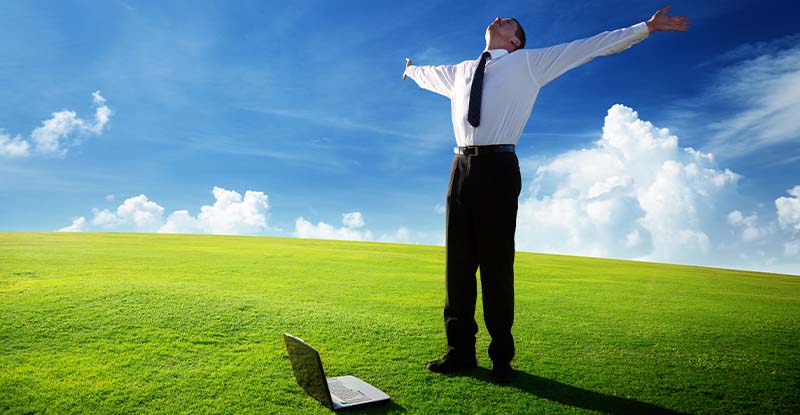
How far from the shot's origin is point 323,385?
355 centimetres

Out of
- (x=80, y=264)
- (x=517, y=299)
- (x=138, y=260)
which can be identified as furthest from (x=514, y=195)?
(x=138, y=260)

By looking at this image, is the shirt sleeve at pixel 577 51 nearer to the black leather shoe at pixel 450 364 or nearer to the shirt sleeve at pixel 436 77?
the shirt sleeve at pixel 436 77

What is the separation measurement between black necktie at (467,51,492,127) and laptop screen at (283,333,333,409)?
8.21 ft

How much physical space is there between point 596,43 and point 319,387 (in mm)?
3761

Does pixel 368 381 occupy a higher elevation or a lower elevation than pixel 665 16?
lower

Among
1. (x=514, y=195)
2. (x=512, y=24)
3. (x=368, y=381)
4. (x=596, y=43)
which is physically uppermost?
(x=512, y=24)

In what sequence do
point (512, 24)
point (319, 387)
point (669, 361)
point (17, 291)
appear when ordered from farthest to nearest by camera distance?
point (17, 291)
point (669, 361)
point (512, 24)
point (319, 387)

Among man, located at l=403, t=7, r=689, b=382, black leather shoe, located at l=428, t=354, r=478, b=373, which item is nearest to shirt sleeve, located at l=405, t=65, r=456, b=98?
man, located at l=403, t=7, r=689, b=382

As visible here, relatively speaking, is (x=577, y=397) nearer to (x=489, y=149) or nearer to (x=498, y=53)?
(x=489, y=149)

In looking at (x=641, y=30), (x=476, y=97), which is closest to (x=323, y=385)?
(x=476, y=97)

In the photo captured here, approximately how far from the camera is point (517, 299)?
9.51 m

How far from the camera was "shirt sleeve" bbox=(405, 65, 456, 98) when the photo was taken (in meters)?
5.28

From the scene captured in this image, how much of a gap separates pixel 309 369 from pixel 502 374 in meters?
1.78

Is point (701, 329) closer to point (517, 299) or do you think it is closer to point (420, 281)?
point (517, 299)
